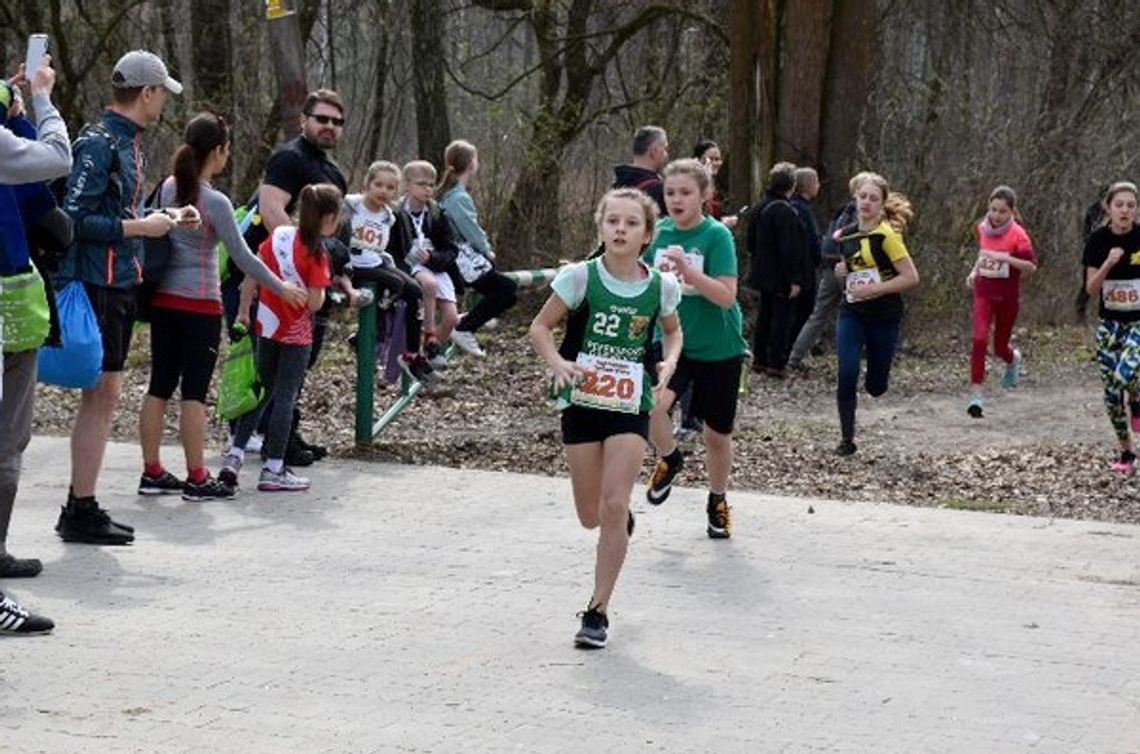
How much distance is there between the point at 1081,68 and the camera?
1038 inches

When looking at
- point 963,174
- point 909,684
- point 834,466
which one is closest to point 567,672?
point 909,684

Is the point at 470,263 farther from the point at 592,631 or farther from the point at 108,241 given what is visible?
the point at 592,631

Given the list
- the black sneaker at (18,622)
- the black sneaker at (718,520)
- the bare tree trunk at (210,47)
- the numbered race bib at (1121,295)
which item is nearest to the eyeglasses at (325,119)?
the black sneaker at (718,520)

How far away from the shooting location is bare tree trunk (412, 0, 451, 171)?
81.5 feet

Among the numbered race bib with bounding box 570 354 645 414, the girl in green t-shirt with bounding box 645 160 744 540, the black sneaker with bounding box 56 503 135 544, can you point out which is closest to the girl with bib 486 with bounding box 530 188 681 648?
the numbered race bib with bounding box 570 354 645 414

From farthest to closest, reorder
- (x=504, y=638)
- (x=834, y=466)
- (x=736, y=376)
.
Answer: (x=834, y=466) → (x=736, y=376) → (x=504, y=638)

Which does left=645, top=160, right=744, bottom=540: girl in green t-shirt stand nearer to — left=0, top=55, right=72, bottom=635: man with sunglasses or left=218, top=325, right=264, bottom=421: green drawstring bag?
left=218, top=325, right=264, bottom=421: green drawstring bag

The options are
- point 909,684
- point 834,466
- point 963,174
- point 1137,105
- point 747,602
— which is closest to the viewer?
point 909,684

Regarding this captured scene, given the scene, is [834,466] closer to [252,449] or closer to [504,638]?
[252,449]

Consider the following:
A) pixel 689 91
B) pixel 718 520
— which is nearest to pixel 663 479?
pixel 718 520

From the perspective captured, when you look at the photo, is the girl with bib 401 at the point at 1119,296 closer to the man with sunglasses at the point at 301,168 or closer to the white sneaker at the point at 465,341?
the white sneaker at the point at 465,341

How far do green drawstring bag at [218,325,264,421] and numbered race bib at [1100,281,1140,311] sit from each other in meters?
5.32

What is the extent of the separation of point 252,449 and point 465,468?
3.94 ft

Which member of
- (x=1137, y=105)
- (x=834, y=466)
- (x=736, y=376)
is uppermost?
(x=1137, y=105)
